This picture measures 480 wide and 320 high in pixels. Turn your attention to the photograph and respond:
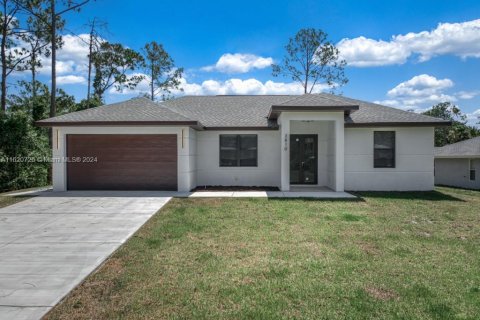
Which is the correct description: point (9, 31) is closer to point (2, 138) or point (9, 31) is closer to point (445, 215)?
point (2, 138)

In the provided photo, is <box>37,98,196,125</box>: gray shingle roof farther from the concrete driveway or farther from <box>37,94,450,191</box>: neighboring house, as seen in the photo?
the concrete driveway

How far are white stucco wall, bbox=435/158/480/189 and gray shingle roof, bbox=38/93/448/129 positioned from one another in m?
8.80

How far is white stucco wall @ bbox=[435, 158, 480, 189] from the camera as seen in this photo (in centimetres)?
1984

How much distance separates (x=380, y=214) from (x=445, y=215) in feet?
5.67

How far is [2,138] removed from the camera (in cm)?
1436

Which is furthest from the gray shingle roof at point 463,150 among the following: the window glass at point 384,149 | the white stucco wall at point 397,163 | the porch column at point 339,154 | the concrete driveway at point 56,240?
the concrete driveway at point 56,240

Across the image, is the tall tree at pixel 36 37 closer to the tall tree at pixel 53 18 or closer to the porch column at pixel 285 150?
the tall tree at pixel 53 18

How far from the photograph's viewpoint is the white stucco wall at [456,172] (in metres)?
19.8

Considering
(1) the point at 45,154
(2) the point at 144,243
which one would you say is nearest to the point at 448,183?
(2) the point at 144,243

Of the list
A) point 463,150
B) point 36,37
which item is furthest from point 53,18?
point 463,150

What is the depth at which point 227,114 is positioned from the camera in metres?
16.1

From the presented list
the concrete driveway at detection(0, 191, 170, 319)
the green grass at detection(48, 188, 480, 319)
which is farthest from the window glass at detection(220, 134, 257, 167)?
the green grass at detection(48, 188, 480, 319)

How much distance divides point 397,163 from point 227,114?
7.80m

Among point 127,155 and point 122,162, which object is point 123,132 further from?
point 122,162
